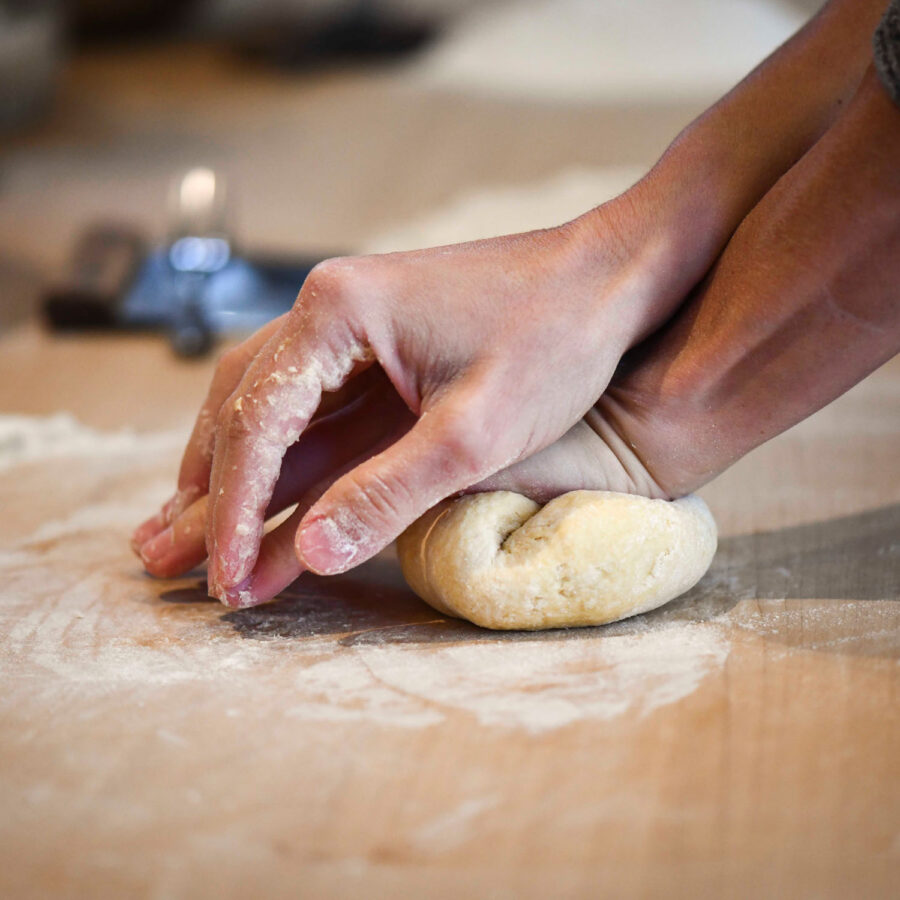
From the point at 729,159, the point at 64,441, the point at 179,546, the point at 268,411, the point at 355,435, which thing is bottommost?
the point at 64,441

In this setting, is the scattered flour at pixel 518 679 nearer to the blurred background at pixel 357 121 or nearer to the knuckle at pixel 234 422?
the knuckle at pixel 234 422

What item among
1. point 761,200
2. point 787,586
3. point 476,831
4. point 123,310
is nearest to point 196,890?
point 476,831

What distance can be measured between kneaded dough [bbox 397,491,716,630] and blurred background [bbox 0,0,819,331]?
1554 mm

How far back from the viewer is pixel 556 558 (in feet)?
3.67

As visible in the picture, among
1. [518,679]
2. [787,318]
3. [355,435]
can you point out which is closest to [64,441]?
[355,435]

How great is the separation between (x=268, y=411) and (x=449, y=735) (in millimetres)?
371

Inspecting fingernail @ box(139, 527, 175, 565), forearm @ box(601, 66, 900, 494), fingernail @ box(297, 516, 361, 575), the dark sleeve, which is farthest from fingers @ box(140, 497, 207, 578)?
the dark sleeve

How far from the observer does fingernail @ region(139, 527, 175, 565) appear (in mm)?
1289

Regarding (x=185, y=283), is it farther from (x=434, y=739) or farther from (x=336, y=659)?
(x=434, y=739)

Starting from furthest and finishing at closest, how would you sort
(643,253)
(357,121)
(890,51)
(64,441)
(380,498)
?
(357,121), (64,441), (643,253), (380,498), (890,51)

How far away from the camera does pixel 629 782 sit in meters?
0.88

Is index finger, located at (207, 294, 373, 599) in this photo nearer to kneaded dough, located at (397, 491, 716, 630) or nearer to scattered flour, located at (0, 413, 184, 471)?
kneaded dough, located at (397, 491, 716, 630)

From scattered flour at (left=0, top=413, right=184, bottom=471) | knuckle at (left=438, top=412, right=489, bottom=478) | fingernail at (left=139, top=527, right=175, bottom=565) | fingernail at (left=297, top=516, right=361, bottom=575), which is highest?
knuckle at (left=438, top=412, right=489, bottom=478)

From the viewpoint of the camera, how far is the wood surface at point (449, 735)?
31.5 inches
